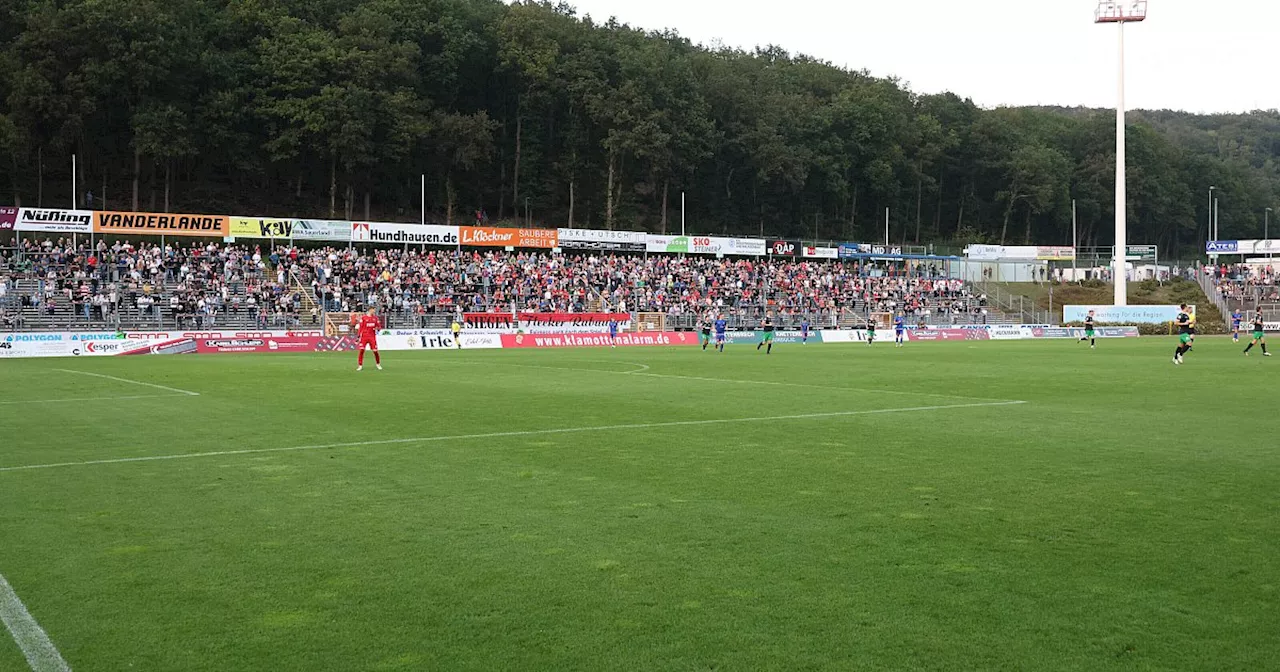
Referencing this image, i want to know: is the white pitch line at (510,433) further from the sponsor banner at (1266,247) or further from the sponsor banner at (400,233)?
the sponsor banner at (1266,247)

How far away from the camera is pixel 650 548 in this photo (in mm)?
7199

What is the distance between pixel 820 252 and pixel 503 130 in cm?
2949

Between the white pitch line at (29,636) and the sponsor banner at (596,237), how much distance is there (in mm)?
60124

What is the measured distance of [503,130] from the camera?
8962cm

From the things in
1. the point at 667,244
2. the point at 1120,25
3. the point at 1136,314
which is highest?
the point at 1120,25

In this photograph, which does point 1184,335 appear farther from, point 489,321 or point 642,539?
point 489,321

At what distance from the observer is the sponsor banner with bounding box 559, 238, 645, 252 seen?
66306 mm

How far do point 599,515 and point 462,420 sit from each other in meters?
7.52

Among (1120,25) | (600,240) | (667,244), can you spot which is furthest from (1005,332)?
(600,240)

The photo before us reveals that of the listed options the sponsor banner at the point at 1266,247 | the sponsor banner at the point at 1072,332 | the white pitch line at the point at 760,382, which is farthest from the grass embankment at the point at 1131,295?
the white pitch line at the point at 760,382

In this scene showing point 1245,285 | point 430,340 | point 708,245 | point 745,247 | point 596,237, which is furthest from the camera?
point 1245,285

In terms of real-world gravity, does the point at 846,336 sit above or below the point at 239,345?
above

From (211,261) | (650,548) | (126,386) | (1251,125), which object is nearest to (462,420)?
(650,548)

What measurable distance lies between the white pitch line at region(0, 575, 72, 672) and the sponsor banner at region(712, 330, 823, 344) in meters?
49.7
